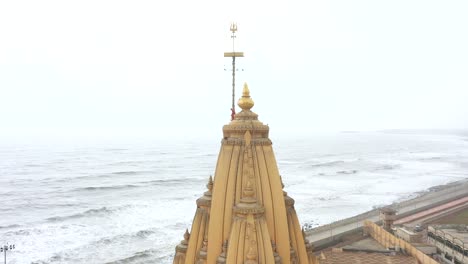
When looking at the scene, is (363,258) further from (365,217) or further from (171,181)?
(171,181)

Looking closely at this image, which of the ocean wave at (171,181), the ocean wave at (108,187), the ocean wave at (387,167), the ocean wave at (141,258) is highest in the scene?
the ocean wave at (387,167)

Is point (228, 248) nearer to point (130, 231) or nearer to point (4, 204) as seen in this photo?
point (130, 231)

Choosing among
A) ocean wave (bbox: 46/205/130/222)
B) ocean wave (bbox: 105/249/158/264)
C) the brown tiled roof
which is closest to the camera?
the brown tiled roof

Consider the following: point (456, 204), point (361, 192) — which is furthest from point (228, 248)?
point (361, 192)

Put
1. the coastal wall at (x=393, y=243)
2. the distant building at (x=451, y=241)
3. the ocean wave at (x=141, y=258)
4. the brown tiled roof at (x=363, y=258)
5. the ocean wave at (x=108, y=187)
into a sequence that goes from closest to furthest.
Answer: the brown tiled roof at (x=363, y=258), the coastal wall at (x=393, y=243), the distant building at (x=451, y=241), the ocean wave at (x=141, y=258), the ocean wave at (x=108, y=187)

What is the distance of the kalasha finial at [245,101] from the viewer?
9.45 meters

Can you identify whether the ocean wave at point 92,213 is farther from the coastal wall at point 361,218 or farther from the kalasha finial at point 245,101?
the kalasha finial at point 245,101

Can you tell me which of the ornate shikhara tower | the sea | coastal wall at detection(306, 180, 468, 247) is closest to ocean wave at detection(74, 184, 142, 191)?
the sea

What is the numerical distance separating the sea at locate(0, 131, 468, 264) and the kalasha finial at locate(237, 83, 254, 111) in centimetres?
2707

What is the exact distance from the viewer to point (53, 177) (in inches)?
3265

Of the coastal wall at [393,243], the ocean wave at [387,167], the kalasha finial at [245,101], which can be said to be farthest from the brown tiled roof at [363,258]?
the ocean wave at [387,167]

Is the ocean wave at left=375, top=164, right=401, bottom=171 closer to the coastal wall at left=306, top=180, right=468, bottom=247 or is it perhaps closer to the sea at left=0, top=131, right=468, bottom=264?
the sea at left=0, top=131, right=468, bottom=264

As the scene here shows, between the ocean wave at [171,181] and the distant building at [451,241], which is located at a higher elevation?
the distant building at [451,241]

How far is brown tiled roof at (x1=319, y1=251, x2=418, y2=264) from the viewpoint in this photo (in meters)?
21.5
